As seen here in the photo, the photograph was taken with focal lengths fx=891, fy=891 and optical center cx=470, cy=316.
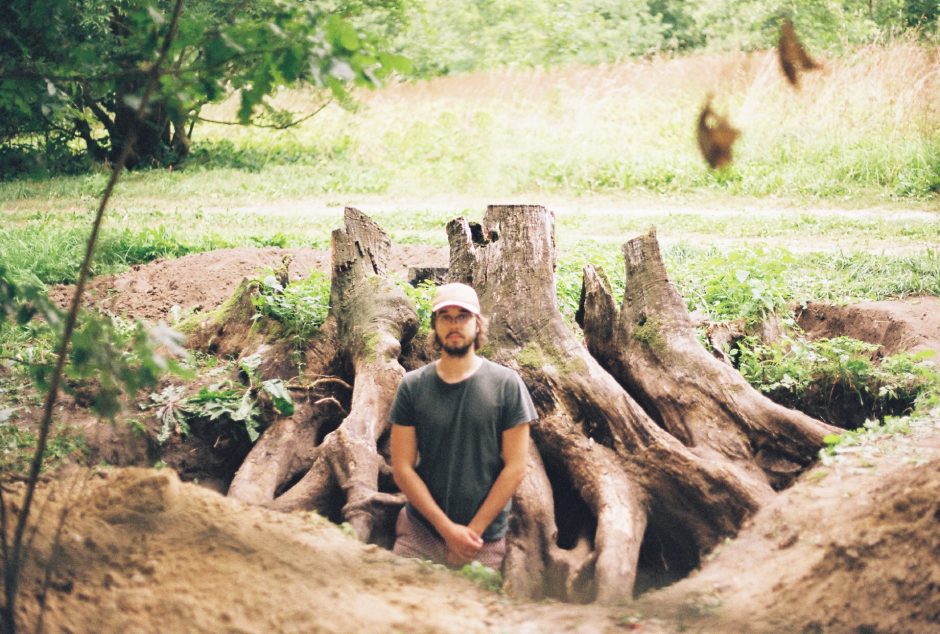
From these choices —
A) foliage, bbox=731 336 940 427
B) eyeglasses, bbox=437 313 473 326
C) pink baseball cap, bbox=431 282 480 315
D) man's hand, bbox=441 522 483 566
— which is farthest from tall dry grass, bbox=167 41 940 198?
man's hand, bbox=441 522 483 566

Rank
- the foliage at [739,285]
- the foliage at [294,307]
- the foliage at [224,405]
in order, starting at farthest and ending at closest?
the foliage at [739,285] < the foliage at [294,307] < the foliage at [224,405]

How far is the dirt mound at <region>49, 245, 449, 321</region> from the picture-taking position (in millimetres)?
6883

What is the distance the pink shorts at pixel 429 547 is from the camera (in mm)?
4078

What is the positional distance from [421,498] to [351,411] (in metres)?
1.22

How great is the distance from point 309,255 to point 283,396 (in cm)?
310

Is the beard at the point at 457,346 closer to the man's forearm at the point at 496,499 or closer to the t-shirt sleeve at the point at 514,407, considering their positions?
the t-shirt sleeve at the point at 514,407

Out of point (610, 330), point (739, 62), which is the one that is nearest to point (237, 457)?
point (610, 330)

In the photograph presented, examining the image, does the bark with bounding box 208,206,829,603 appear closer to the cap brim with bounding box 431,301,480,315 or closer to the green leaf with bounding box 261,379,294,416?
the green leaf with bounding box 261,379,294,416

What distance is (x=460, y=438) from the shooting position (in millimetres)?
4098

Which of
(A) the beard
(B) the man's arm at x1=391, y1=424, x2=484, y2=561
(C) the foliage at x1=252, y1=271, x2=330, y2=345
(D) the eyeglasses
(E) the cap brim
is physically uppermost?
(E) the cap brim

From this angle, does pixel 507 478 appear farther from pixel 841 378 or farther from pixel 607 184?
pixel 607 184

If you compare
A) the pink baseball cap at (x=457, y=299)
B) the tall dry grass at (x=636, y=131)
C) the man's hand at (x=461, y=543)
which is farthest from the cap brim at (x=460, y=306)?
the tall dry grass at (x=636, y=131)

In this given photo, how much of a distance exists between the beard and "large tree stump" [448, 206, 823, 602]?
950mm

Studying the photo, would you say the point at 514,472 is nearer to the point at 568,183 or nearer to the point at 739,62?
the point at 739,62
